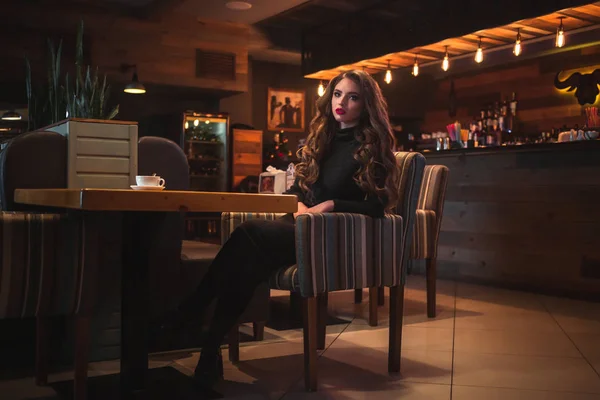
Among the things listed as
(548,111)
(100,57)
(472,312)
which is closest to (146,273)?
(472,312)

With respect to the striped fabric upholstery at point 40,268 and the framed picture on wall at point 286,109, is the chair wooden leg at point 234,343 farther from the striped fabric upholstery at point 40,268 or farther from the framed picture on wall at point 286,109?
the framed picture on wall at point 286,109

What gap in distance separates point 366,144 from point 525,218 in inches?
109

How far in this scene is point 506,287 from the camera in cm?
484

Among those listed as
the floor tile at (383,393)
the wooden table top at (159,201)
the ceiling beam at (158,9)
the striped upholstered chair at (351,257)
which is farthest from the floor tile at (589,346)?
the ceiling beam at (158,9)

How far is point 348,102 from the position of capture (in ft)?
8.21

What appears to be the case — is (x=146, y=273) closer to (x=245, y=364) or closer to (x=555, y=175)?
(x=245, y=364)

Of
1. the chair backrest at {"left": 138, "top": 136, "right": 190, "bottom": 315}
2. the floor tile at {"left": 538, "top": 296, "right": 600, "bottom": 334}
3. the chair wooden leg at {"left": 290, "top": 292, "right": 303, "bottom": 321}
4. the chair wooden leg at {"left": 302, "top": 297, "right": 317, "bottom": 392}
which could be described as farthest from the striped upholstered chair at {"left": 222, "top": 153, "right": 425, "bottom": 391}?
the floor tile at {"left": 538, "top": 296, "right": 600, "bottom": 334}

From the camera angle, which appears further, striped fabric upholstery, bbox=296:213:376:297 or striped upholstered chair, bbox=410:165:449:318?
striped upholstered chair, bbox=410:165:449:318

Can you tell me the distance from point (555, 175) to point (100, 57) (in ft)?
16.3

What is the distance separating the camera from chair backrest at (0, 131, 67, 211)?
2303 mm

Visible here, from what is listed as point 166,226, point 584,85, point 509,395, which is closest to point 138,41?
point 584,85

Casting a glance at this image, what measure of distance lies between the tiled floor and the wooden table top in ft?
2.31

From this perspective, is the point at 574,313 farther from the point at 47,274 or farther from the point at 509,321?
the point at 47,274

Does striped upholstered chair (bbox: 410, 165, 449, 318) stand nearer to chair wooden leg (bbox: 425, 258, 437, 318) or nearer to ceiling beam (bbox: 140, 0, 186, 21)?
chair wooden leg (bbox: 425, 258, 437, 318)
